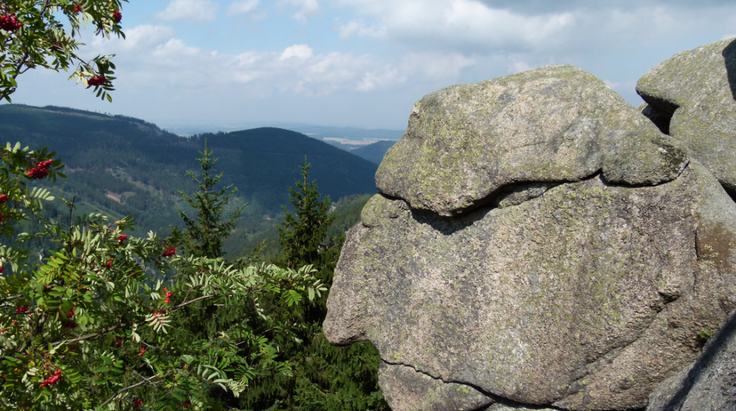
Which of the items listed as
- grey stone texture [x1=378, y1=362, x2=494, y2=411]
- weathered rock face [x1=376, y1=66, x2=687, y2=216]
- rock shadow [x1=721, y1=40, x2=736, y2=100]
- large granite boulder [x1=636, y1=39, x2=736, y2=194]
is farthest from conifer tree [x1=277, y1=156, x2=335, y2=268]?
rock shadow [x1=721, y1=40, x2=736, y2=100]

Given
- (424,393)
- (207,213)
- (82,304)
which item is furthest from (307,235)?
(207,213)

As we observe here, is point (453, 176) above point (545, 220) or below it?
above

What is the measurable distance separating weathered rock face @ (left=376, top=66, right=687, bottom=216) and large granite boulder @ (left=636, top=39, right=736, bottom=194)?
43.8 inches

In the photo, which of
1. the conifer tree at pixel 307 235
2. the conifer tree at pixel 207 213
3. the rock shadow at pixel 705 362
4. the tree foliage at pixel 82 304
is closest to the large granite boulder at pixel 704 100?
the rock shadow at pixel 705 362

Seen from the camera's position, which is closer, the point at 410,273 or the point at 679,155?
the point at 679,155

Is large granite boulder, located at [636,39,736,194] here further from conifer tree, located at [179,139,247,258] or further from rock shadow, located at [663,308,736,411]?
conifer tree, located at [179,139,247,258]

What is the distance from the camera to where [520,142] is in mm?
5523

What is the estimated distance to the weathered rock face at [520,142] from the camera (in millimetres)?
4941

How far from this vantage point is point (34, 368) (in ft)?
10.1

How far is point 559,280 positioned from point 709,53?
3.99 meters

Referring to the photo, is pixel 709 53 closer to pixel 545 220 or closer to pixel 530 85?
pixel 530 85

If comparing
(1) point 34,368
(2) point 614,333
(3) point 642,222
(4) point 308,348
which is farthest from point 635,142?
(4) point 308,348

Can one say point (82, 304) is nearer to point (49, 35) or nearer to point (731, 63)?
point (49, 35)

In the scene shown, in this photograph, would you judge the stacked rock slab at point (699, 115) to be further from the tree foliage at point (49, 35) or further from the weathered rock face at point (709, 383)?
the tree foliage at point (49, 35)
